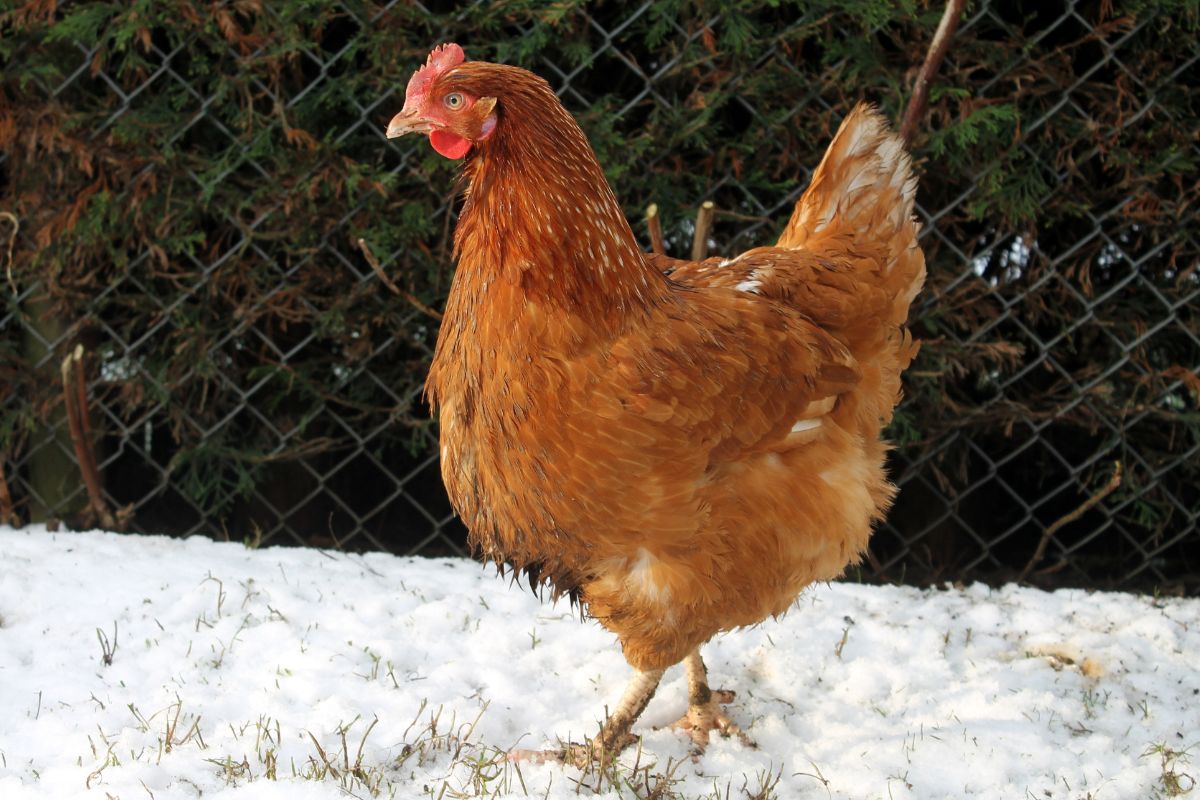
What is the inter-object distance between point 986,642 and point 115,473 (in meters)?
3.04

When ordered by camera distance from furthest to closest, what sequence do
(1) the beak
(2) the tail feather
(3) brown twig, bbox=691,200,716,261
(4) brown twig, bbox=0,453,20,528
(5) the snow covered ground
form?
(4) brown twig, bbox=0,453,20,528 < (3) brown twig, bbox=691,200,716,261 < (2) the tail feather < (5) the snow covered ground < (1) the beak

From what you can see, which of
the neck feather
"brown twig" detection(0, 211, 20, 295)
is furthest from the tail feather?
"brown twig" detection(0, 211, 20, 295)

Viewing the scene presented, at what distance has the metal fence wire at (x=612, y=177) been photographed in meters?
3.10

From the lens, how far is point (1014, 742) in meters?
2.29

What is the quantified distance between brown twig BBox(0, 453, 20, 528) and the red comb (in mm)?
2291

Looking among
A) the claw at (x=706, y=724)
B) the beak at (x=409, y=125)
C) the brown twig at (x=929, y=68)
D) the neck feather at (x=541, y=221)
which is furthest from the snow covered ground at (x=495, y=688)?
the brown twig at (x=929, y=68)

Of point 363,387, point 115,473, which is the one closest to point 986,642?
point 363,387

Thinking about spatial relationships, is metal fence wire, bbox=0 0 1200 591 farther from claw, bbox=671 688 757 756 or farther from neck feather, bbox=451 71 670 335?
claw, bbox=671 688 757 756

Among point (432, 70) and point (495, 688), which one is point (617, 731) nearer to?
point (495, 688)

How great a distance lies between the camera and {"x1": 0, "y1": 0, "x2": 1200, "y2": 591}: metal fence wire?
3.10 m

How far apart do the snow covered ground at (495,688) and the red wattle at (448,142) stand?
118cm

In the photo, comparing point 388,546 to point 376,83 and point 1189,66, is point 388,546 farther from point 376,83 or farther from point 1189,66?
point 1189,66

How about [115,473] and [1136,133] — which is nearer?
[1136,133]

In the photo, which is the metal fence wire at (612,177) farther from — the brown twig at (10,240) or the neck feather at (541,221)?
the neck feather at (541,221)
